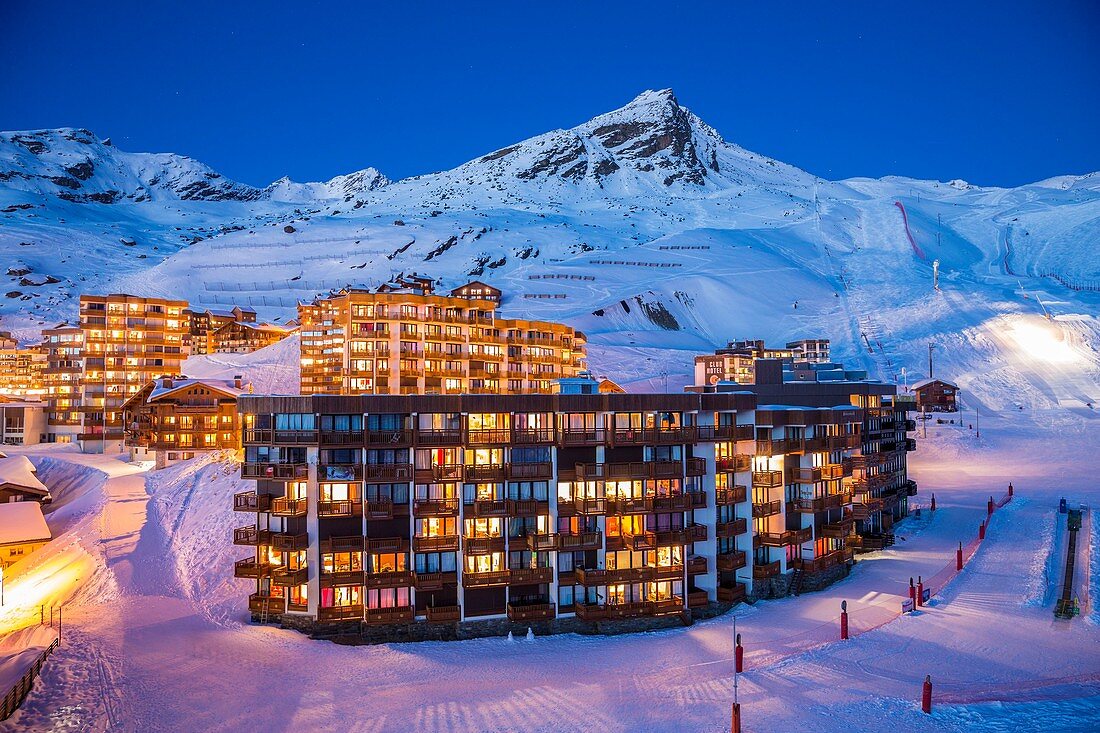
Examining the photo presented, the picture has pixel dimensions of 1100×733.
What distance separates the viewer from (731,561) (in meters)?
39.0

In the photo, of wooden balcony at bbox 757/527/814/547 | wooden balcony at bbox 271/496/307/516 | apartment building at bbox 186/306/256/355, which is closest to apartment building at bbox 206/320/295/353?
apartment building at bbox 186/306/256/355

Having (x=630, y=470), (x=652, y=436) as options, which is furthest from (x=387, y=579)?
(x=652, y=436)

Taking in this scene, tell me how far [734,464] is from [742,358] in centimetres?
7703

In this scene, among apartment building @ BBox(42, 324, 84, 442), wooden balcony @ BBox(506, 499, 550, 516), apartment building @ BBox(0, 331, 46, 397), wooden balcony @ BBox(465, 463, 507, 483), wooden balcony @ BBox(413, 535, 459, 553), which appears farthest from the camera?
apartment building @ BBox(0, 331, 46, 397)

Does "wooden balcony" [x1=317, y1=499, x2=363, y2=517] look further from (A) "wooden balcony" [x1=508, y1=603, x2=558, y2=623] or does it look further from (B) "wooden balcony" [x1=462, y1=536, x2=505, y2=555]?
(A) "wooden balcony" [x1=508, y1=603, x2=558, y2=623]

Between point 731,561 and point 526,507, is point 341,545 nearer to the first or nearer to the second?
point 526,507

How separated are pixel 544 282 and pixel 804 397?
12249cm

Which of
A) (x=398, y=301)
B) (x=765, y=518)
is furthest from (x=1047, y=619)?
(x=398, y=301)

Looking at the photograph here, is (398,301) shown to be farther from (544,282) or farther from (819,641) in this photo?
(544,282)

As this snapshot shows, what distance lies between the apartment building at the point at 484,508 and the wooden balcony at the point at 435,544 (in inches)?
2.1

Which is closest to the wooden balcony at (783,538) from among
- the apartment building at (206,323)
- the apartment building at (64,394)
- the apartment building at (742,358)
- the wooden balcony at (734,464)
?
the wooden balcony at (734,464)

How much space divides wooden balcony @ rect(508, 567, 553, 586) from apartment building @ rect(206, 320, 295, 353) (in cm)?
11094

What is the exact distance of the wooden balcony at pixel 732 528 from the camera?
39.3 meters

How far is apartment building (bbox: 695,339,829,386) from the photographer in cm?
10511
